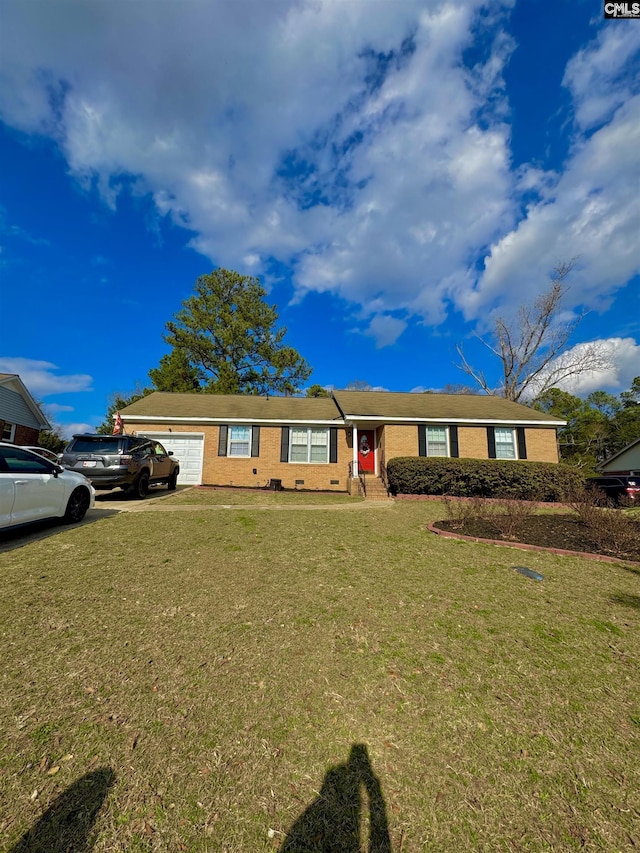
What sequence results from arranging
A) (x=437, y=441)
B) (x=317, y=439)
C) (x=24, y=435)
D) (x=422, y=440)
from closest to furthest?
(x=422, y=440) < (x=437, y=441) < (x=317, y=439) < (x=24, y=435)

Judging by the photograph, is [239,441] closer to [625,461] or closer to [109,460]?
[109,460]

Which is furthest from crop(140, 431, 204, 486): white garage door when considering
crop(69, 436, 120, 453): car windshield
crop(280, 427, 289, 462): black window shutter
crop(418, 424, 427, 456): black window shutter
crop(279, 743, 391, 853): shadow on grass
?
crop(279, 743, 391, 853): shadow on grass

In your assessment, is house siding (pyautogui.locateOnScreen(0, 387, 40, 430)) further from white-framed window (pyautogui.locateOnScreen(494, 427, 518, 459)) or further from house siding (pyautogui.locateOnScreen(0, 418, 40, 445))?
white-framed window (pyautogui.locateOnScreen(494, 427, 518, 459))

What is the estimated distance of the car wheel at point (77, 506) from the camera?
23.2ft

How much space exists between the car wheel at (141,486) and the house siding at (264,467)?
5.05 meters

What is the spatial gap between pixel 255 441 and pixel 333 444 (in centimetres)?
343

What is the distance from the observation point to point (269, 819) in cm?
171

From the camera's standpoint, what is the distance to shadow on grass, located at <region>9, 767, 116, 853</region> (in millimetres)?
1551

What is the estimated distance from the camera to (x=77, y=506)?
23.8 ft

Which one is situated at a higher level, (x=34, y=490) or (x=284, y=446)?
(x=284, y=446)

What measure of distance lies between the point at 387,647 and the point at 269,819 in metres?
1.65

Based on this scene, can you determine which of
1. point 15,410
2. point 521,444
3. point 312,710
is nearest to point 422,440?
point 521,444

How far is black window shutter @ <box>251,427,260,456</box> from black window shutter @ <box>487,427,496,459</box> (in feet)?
32.5

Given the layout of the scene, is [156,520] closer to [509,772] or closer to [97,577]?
[97,577]
